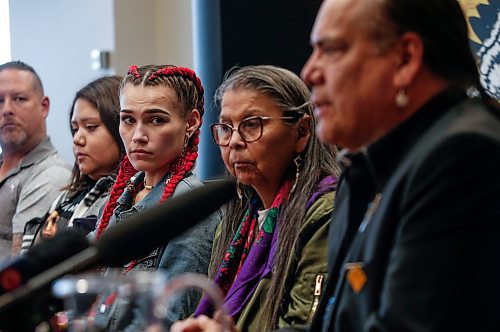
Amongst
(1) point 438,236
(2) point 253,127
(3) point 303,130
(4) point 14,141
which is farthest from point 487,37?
(4) point 14,141

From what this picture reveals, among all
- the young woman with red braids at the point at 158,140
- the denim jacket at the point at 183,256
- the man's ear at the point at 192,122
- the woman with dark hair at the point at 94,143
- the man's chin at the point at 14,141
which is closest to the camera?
the denim jacket at the point at 183,256

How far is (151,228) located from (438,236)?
0.38 m

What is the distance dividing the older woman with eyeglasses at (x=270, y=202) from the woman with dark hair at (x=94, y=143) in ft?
2.88

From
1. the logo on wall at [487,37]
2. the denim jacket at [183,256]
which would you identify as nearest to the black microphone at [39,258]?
the denim jacket at [183,256]

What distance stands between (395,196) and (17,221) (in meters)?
2.51

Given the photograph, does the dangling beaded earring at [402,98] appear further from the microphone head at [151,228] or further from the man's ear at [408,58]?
the microphone head at [151,228]

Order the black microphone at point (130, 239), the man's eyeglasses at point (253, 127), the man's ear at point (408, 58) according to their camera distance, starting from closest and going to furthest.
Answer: the black microphone at point (130, 239) < the man's ear at point (408, 58) < the man's eyeglasses at point (253, 127)

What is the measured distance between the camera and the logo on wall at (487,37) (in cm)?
270

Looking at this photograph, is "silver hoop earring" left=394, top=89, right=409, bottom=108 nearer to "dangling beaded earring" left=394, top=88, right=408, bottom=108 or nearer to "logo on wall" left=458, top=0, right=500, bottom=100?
"dangling beaded earring" left=394, top=88, right=408, bottom=108

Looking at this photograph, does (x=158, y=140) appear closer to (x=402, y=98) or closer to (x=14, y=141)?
(x=402, y=98)

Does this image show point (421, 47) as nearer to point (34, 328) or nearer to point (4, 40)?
point (34, 328)

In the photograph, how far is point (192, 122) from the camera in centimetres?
265

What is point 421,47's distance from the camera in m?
1.34

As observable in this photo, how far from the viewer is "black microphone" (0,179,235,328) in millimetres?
1022
